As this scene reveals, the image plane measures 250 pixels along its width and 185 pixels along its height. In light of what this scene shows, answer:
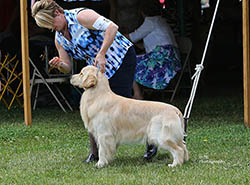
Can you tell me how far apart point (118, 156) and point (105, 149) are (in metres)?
0.62

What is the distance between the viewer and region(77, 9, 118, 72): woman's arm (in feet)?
14.5

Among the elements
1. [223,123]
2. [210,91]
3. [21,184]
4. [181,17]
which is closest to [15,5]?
[181,17]

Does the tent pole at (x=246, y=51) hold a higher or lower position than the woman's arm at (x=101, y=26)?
lower

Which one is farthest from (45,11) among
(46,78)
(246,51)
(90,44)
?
(46,78)

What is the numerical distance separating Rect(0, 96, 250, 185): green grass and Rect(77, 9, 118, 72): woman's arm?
94cm

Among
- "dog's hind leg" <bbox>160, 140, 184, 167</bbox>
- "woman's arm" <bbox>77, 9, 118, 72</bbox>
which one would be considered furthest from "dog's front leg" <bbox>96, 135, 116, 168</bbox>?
"woman's arm" <bbox>77, 9, 118, 72</bbox>

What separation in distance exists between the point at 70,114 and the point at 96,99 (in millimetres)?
3956

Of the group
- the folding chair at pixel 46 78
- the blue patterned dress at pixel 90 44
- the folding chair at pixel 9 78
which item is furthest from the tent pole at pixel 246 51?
the folding chair at pixel 9 78

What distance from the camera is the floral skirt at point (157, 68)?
29.0ft

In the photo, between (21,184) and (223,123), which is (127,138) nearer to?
(21,184)

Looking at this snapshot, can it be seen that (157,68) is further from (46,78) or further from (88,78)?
(88,78)

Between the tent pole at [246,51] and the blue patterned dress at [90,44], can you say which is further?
the tent pole at [246,51]

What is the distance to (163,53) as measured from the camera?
8945 millimetres

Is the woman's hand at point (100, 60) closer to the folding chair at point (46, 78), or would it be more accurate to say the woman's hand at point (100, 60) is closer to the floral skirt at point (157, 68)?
the folding chair at point (46, 78)
